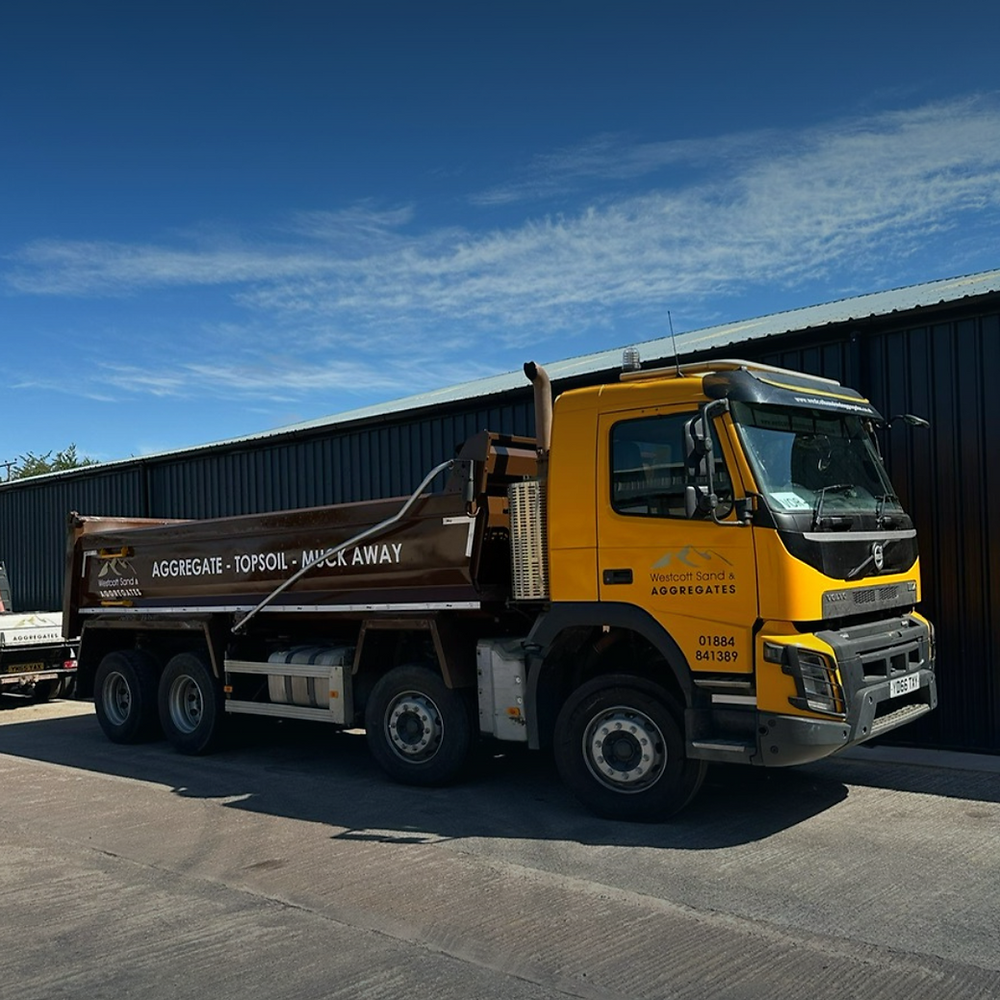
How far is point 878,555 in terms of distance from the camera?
735 centimetres

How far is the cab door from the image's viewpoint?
22.3 ft

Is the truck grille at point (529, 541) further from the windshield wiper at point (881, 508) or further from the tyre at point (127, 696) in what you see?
the tyre at point (127, 696)

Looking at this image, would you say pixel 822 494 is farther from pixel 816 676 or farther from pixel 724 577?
pixel 816 676

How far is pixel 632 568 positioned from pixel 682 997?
3344mm

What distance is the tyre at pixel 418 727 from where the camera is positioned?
27.5ft

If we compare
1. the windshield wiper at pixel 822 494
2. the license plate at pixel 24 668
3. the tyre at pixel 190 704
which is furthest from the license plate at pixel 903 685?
the license plate at pixel 24 668

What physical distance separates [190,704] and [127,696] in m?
1.00

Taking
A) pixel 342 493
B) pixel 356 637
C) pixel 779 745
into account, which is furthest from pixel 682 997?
pixel 342 493

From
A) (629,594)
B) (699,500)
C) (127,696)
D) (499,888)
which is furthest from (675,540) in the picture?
(127,696)

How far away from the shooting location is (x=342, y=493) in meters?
15.5

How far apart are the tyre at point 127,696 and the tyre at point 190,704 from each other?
0.33 meters

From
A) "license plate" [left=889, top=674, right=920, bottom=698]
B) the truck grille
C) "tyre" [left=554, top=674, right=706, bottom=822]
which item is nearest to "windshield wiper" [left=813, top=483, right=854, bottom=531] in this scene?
"license plate" [left=889, top=674, right=920, bottom=698]

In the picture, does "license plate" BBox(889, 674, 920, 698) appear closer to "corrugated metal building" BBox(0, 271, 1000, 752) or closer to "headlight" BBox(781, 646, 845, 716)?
"headlight" BBox(781, 646, 845, 716)

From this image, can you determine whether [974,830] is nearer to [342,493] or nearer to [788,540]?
[788,540]
